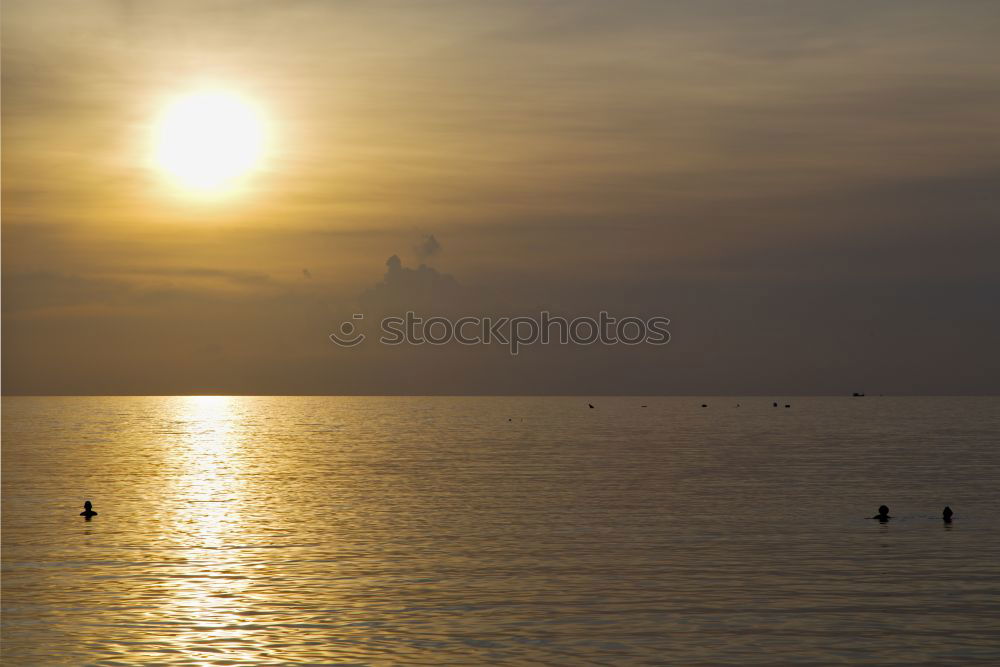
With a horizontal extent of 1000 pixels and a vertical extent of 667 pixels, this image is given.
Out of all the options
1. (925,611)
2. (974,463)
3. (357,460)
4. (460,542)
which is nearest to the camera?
(925,611)

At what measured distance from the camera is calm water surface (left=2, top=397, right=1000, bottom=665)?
3138 cm

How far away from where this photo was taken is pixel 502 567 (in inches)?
1706

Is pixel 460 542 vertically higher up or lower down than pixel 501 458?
lower down

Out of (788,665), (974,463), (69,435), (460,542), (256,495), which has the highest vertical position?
(69,435)

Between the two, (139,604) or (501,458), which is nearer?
(139,604)

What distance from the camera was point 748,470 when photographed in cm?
9238

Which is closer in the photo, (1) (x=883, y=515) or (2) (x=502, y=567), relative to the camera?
(2) (x=502, y=567)

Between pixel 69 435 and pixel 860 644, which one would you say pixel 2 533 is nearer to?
pixel 860 644

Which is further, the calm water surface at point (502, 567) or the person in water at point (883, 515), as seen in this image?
the person in water at point (883, 515)

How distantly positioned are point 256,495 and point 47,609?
37.5 meters

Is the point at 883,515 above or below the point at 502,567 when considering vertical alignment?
above

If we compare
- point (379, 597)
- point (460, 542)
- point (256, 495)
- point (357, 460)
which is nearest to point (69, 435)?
point (357, 460)

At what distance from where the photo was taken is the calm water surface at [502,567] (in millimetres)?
31375

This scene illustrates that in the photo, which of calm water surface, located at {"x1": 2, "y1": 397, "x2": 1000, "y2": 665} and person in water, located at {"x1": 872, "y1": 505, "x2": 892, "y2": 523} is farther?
person in water, located at {"x1": 872, "y1": 505, "x2": 892, "y2": 523}
